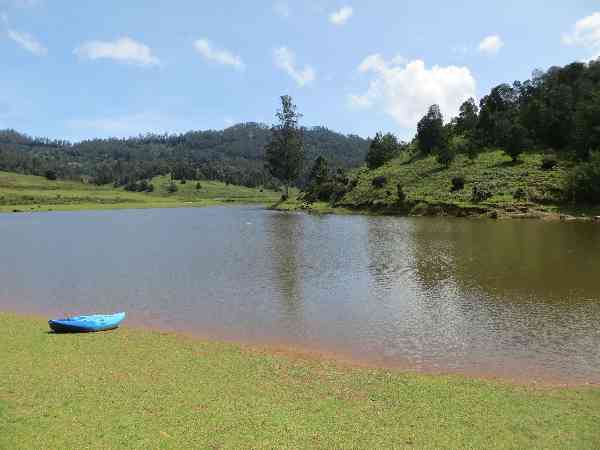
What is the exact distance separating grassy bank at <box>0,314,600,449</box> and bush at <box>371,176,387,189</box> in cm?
8573

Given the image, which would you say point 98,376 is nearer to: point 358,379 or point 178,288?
point 358,379

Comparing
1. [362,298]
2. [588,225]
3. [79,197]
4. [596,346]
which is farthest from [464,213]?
[79,197]

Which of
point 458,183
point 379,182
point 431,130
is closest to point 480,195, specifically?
point 458,183

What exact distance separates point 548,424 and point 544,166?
86.0m

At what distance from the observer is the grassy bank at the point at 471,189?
73688mm

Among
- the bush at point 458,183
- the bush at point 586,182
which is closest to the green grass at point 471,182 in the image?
the bush at point 458,183

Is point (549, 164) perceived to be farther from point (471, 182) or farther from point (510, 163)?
point (471, 182)

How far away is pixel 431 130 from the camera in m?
110

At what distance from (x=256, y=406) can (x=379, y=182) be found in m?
90.8

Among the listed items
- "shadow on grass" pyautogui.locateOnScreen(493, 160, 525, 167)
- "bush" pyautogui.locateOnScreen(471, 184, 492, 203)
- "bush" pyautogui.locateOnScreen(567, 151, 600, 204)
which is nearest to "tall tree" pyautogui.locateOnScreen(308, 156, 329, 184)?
"shadow on grass" pyautogui.locateOnScreen(493, 160, 525, 167)

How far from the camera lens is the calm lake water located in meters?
18.3

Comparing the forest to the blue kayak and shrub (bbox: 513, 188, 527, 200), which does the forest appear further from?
the blue kayak

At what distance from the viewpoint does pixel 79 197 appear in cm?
15400

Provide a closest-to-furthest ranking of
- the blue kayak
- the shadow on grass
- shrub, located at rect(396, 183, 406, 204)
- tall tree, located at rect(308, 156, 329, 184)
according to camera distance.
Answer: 1. the blue kayak
2. shrub, located at rect(396, 183, 406, 204)
3. the shadow on grass
4. tall tree, located at rect(308, 156, 329, 184)
